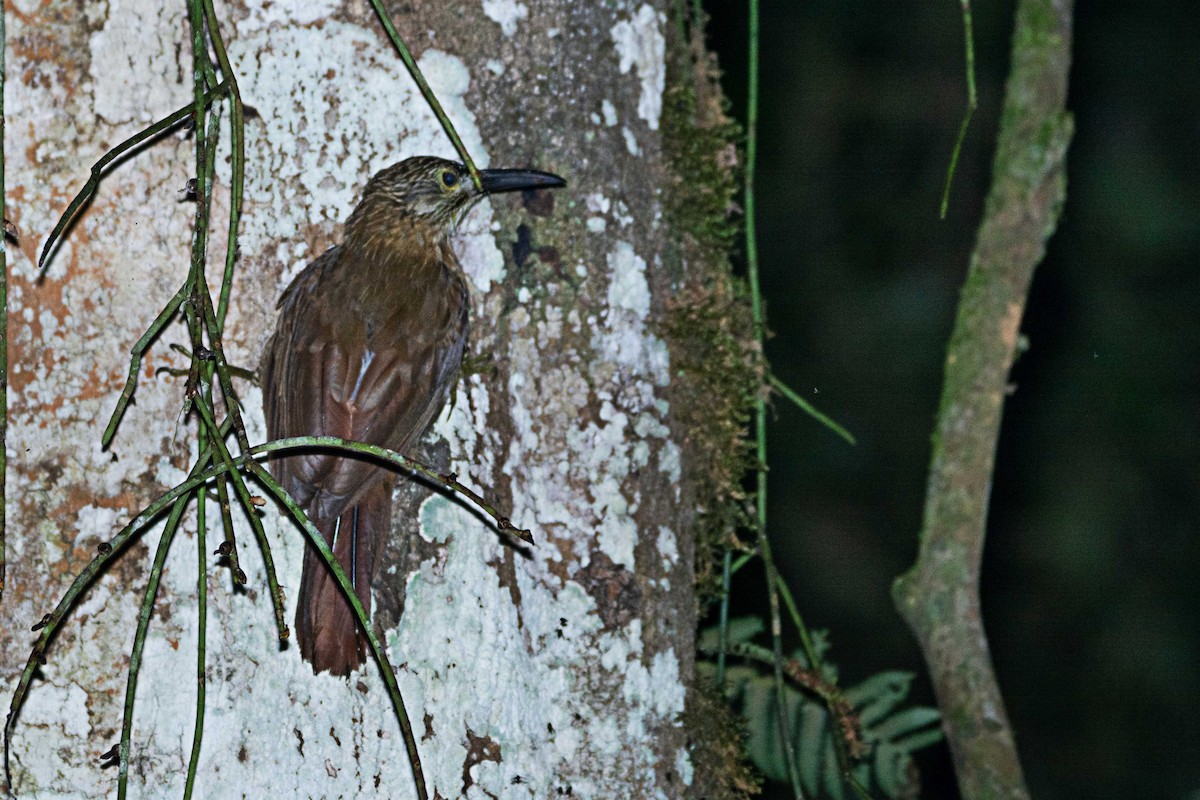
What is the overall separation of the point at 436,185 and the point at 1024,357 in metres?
4.83

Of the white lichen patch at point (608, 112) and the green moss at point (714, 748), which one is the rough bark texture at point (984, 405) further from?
the white lichen patch at point (608, 112)

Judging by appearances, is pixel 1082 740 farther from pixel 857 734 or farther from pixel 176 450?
pixel 176 450

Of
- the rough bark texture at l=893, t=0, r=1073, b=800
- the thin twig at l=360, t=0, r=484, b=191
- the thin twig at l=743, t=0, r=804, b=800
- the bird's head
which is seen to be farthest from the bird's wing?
the rough bark texture at l=893, t=0, r=1073, b=800

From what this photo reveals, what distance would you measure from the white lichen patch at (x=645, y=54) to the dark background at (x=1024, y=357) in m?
4.16

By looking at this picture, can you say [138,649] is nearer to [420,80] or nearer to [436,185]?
[420,80]

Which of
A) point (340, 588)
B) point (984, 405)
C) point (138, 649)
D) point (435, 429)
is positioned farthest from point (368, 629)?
point (984, 405)

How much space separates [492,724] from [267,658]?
1.29ft

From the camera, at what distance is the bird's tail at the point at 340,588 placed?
→ 7.38ft

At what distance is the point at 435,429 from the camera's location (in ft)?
8.08

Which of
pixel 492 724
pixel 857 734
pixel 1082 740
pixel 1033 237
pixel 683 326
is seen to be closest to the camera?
pixel 492 724

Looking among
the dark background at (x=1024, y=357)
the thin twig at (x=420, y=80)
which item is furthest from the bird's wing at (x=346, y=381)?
the dark background at (x=1024, y=357)

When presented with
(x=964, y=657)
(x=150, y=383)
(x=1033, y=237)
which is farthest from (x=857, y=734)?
(x=150, y=383)

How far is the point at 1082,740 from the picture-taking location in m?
7.28

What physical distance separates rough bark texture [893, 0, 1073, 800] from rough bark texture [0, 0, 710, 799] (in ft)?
3.35
